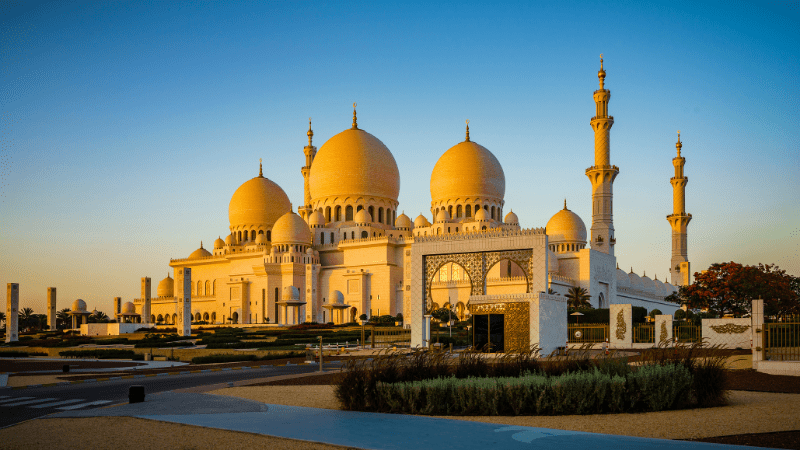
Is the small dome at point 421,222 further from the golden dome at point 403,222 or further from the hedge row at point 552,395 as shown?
the hedge row at point 552,395

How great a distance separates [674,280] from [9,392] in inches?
2619

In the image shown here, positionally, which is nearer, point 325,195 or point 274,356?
point 274,356

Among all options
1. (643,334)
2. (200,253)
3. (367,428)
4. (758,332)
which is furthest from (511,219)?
(367,428)

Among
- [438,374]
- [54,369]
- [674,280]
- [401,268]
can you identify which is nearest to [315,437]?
[438,374]

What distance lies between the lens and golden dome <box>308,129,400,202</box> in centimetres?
6538

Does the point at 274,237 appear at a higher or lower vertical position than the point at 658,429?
higher

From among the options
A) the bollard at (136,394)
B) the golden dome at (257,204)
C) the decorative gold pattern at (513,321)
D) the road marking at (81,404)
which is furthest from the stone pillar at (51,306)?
the bollard at (136,394)

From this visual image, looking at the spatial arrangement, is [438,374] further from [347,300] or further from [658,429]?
[347,300]

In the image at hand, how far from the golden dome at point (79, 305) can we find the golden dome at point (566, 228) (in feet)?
134

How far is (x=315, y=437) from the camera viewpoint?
26.6 ft

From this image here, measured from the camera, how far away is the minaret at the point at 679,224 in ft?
222

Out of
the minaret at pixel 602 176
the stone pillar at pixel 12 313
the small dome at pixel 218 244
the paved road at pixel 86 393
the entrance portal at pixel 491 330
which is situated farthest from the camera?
Answer: the small dome at pixel 218 244

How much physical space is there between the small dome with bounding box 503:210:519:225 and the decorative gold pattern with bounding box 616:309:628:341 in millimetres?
36342

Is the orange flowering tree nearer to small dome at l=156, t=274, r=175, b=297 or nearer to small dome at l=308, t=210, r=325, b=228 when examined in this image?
small dome at l=308, t=210, r=325, b=228
